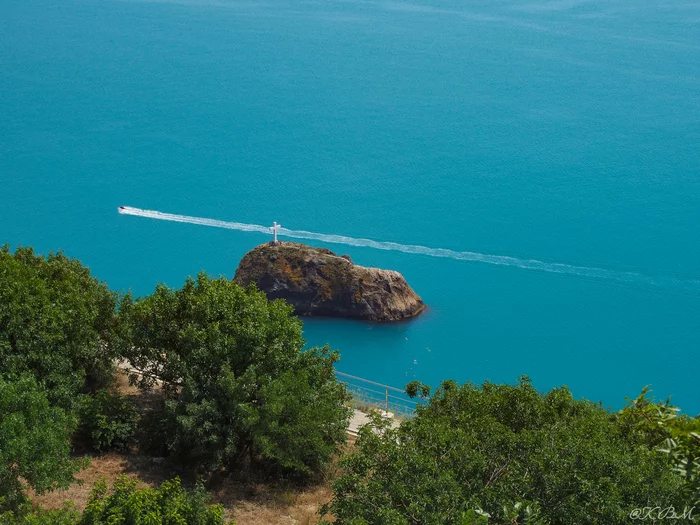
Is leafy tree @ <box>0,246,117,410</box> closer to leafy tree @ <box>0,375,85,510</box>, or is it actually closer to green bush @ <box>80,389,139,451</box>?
green bush @ <box>80,389,139,451</box>

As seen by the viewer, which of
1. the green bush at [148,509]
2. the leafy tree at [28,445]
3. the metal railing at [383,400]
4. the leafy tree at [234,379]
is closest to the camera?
the green bush at [148,509]

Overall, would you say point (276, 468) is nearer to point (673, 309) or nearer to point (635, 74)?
point (673, 309)

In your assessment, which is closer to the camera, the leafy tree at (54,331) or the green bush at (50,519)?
the green bush at (50,519)

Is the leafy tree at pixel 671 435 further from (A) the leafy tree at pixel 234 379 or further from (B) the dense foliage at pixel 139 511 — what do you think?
(B) the dense foliage at pixel 139 511

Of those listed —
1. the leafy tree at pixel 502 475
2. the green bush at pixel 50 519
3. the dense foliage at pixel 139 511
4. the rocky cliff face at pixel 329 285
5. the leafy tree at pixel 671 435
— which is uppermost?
the rocky cliff face at pixel 329 285

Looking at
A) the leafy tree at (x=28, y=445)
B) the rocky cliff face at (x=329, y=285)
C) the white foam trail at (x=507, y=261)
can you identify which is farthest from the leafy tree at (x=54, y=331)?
the white foam trail at (x=507, y=261)

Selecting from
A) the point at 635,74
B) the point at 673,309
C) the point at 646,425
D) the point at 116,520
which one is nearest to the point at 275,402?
the point at 116,520
